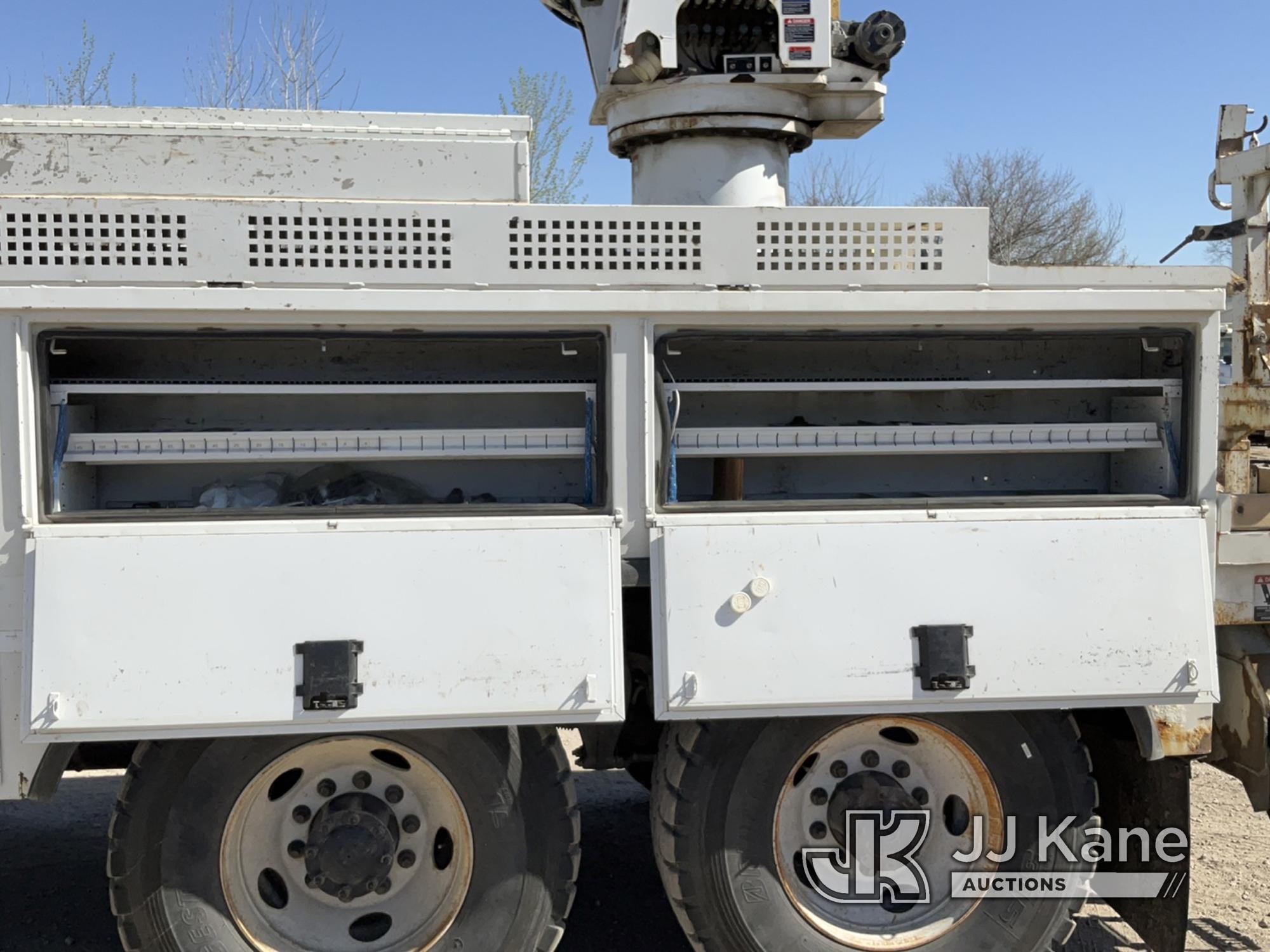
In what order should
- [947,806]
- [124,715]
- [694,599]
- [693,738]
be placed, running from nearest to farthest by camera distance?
1. [124,715]
2. [694,599]
3. [693,738]
4. [947,806]

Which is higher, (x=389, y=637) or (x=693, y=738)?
(x=389, y=637)

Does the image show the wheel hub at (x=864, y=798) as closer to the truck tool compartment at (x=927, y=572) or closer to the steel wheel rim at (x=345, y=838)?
the truck tool compartment at (x=927, y=572)

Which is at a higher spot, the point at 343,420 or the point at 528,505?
the point at 343,420

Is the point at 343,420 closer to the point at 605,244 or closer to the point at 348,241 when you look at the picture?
the point at 348,241

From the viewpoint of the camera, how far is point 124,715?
103 inches

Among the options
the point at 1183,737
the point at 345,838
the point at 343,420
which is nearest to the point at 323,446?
the point at 343,420

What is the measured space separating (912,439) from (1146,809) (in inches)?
56.9

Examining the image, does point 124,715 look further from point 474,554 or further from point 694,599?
point 694,599

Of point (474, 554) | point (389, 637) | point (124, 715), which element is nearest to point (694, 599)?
point (474, 554)

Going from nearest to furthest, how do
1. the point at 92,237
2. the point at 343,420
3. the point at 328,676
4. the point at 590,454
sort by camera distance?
the point at 328,676, the point at 92,237, the point at 590,454, the point at 343,420

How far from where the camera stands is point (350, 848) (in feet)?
9.41

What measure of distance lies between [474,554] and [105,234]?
131 centimetres

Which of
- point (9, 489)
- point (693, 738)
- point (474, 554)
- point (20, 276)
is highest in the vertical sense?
point (20, 276)

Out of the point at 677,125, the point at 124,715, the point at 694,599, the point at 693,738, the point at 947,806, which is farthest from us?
the point at 677,125
